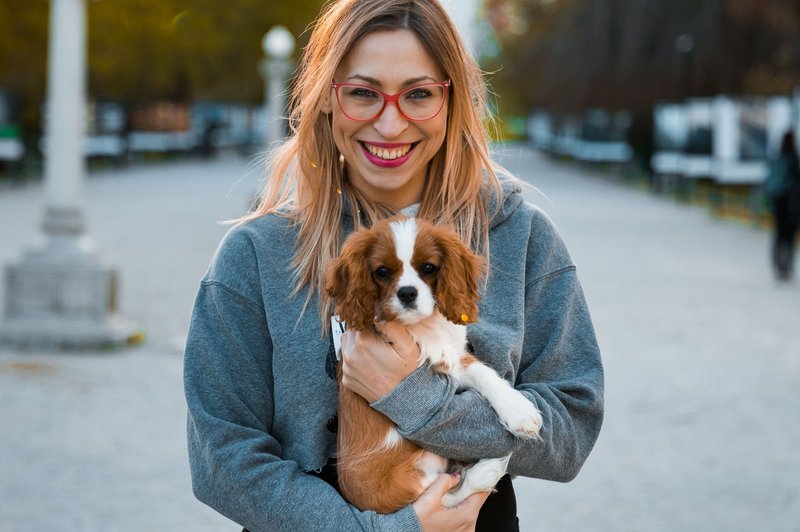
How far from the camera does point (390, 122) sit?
2.82 metres

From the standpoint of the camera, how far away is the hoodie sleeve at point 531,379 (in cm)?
264

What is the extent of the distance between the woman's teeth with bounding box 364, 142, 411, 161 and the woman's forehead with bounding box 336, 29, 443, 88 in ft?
0.54

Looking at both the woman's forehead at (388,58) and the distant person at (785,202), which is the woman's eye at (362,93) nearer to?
the woman's forehead at (388,58)

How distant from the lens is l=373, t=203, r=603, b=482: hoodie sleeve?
2643 mm

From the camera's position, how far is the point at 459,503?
2.69 meters

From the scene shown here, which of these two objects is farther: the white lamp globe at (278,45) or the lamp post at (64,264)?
the white lamp globe at (278,45)

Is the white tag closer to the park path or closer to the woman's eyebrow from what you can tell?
the woman's eyebrow

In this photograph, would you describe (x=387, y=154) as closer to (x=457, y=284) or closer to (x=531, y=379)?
(x=457, y=284)

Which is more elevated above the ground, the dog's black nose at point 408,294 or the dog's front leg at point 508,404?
the dog's black nose at point 408,294

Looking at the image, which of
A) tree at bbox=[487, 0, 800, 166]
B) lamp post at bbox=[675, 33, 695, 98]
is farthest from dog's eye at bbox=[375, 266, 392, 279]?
lamp post at bbox=[675, 33, 695, 98]

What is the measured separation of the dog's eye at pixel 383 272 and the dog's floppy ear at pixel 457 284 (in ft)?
0.41

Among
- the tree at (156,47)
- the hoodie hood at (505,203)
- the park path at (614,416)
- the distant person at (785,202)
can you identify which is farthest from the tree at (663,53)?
the hoodie hood at (505,203)

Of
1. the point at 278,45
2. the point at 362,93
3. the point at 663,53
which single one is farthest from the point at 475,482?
the point at 663,53

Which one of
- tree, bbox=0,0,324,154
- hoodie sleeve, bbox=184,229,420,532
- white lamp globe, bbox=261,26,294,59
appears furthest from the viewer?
tree, bbox=0,0,324,154
